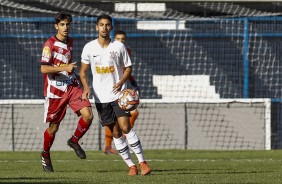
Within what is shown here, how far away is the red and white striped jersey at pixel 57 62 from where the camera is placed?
37.7 ft

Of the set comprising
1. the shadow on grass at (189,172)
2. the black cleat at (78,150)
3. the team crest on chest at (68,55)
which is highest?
the team crest on chest at (68,55)

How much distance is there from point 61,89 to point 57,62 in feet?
1.16

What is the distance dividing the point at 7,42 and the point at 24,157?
16.6 feet

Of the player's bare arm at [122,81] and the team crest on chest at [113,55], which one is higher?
the team crest on chest at [113,55]

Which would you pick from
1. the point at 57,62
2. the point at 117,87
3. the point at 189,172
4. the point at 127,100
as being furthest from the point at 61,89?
the point at 189,172

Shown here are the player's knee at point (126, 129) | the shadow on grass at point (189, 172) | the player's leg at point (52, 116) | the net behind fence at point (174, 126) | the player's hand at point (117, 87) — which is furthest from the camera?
the net behind fence at point (174, 126)

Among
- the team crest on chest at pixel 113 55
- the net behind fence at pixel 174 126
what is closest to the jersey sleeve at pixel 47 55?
the team crest on chest at pixel 113 55

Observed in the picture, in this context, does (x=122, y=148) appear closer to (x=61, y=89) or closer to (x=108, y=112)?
(x=108, y=112)

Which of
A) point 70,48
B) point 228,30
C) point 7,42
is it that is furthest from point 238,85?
point 70,48

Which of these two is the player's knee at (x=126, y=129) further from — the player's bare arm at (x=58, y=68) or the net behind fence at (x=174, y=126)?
the net behind fence at (x=174, y=126)

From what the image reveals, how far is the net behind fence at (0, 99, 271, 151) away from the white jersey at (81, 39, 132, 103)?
23.9 ft

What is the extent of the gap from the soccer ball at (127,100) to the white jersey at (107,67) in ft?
0.36

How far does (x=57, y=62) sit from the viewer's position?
11.6 m

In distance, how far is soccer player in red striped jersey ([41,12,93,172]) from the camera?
37.7 feet
